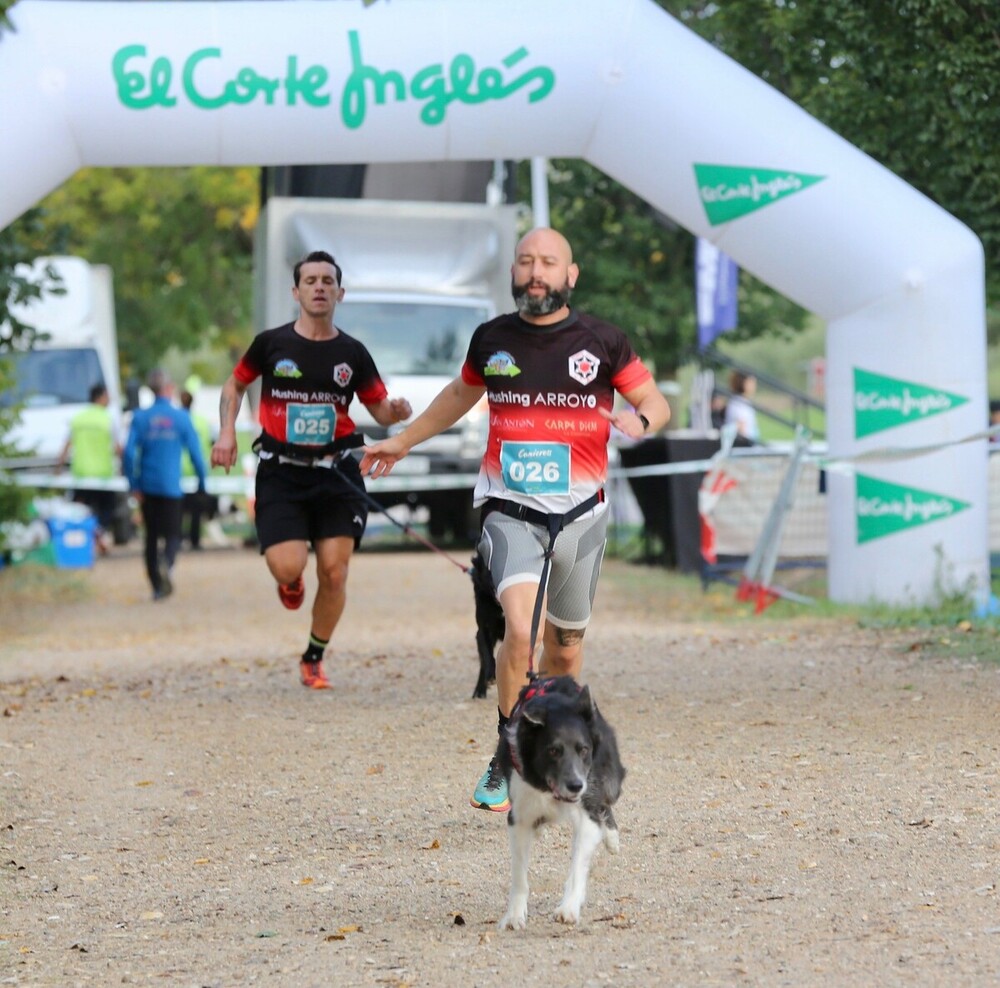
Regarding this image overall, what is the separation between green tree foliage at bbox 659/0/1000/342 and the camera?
12.0 m

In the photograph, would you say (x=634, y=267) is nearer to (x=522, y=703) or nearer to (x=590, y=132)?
(x=590, y=132)

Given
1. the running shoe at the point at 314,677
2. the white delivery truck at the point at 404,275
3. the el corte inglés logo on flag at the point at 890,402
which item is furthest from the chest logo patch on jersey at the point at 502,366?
the white delivery truck at the point at 404,275

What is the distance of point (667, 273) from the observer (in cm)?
2853

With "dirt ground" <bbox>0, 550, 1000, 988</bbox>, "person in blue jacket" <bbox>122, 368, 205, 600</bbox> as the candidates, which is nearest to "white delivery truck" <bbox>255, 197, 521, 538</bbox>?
"person in blue jacket" <bbox>122, 368, 205, 600</bbox>

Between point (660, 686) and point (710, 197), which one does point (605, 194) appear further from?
point (660, 686)

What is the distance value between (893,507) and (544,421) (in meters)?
6.75

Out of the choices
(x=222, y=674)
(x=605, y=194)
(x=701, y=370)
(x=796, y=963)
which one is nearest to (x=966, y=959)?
(x=796, y=963)

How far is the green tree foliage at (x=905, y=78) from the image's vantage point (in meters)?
12.0

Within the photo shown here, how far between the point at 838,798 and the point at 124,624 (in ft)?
31.1

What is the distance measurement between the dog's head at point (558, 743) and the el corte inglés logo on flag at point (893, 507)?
25.5 feet

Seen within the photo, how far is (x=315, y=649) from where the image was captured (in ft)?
34.0

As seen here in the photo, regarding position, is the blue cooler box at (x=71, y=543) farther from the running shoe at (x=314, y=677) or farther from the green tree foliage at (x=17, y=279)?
the running shoe at (x=314, y=677)

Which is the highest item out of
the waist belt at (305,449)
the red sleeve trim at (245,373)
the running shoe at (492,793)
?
the red sleeve trim at (245,373)

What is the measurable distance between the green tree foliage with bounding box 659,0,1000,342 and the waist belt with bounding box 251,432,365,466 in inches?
195
